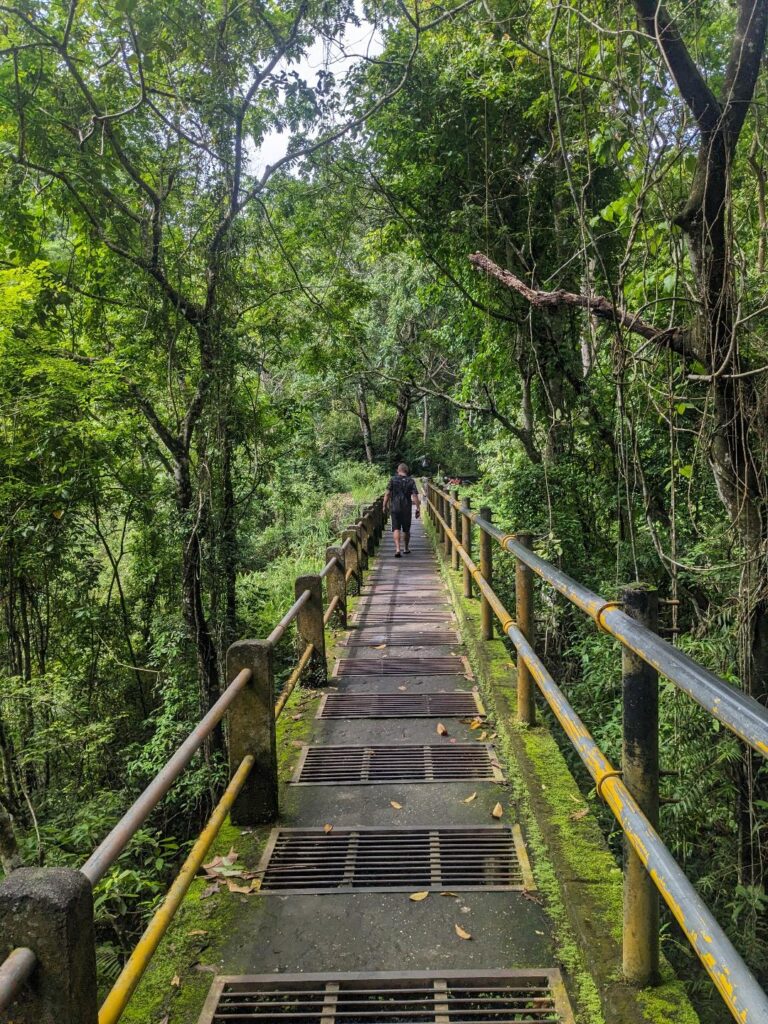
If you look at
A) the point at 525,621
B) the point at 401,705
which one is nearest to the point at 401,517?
the point at 401,705

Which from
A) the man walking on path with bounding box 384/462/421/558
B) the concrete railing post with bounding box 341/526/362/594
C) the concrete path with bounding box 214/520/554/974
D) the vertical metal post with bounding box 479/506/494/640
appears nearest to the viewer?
the concrete path with bounding box 214/520/554/974

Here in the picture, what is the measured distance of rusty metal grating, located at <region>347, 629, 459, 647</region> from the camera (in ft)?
23.2

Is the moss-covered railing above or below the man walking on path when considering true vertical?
below

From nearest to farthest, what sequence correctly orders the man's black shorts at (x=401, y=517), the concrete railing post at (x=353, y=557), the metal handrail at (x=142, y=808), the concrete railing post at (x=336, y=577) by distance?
the metal handrail at (x=142, y=808) < the concrete railing post at (x=336, y=577) < the concrete railing post at (x=353, y=557) < the man's black shorts at (x=401, y=517)

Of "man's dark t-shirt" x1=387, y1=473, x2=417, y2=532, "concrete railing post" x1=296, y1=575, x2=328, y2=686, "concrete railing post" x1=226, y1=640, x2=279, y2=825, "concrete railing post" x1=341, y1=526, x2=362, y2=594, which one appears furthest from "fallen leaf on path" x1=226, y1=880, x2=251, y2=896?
"man's dark t-shirt" x1=387, y1=473, x2=417, y2=532

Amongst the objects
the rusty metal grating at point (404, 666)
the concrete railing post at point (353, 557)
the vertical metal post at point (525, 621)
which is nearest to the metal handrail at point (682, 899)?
the vertical metal post at point (525, 621)

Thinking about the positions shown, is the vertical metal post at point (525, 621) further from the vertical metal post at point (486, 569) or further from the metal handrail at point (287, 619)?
the vertical metal post at point (486, 569)

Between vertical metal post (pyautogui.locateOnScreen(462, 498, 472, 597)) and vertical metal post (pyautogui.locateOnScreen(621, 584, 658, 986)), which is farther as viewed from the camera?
vertical metal post (pyautogui.locateOnScreen(462, 498, 472, 597))

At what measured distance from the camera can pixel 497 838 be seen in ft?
10.6

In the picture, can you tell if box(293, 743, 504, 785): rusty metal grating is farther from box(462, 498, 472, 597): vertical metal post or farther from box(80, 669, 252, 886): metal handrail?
box(462, 498, 472, 597): vertical metal post

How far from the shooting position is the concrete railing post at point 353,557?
900 centimetres

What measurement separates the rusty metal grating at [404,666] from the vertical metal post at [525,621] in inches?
70.0

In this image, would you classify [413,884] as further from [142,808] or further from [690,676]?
[690,676]

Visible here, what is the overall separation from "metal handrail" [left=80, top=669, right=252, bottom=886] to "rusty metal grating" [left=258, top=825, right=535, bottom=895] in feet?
2.65
